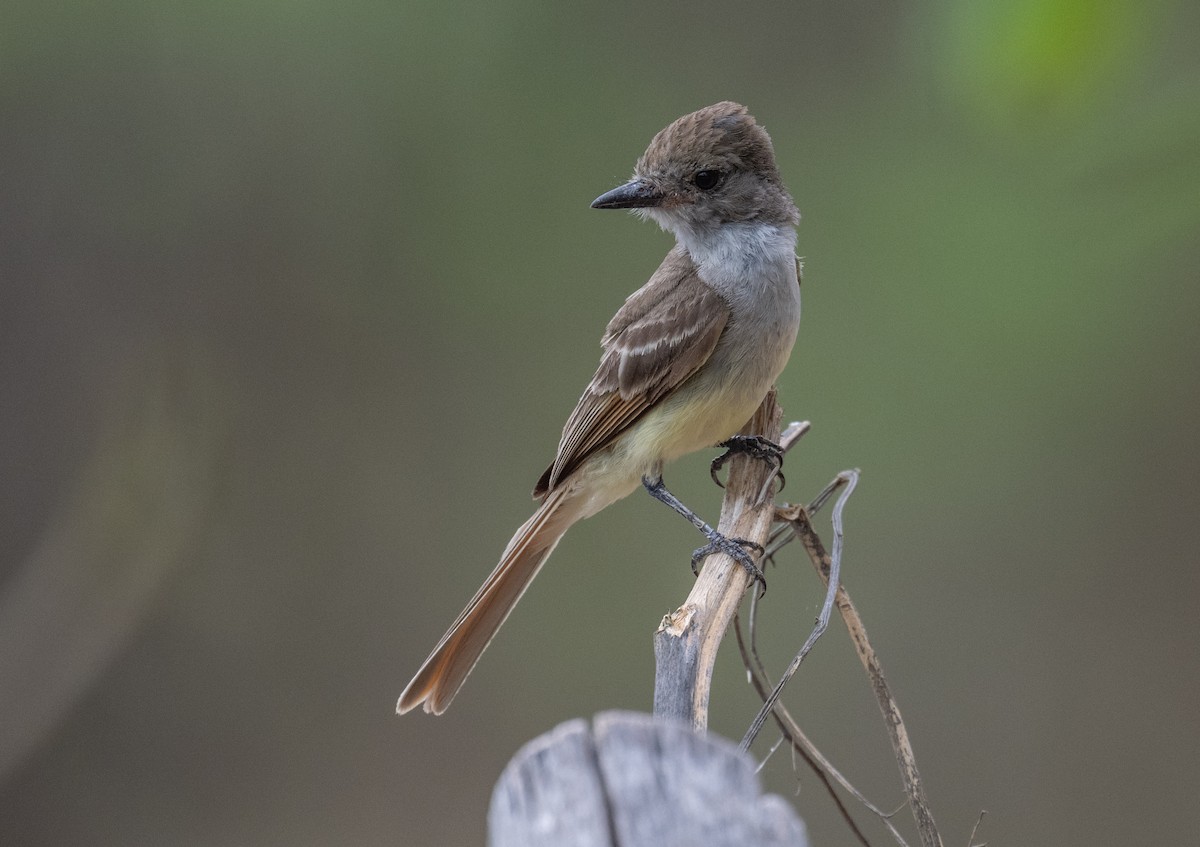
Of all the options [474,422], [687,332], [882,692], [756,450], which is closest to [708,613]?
[882,692]

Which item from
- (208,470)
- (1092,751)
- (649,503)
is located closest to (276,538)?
(208,470)

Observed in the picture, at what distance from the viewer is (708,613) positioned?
8.59 feet

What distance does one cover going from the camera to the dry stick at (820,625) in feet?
7.68

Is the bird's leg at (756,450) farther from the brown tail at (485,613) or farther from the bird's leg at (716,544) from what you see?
the brown tail at (485,613)

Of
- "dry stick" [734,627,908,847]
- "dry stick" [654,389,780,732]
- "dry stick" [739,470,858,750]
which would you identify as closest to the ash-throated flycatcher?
"dry stick" [654,389,780,732]

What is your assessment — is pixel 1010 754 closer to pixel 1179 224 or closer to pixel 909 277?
pixel 909 277

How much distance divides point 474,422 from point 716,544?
11.1 feet

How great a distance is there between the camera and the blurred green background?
5305 mm

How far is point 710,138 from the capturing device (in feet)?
13.2

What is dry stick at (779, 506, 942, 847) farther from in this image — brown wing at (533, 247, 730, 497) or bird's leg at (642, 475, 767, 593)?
brown wing at (533, 247, 730, 497)

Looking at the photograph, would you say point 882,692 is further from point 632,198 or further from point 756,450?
point 632,198

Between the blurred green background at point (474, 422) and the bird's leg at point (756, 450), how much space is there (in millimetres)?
1529

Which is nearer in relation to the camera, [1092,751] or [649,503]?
[1092,751]

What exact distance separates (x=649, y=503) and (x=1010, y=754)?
1858 millimetres
